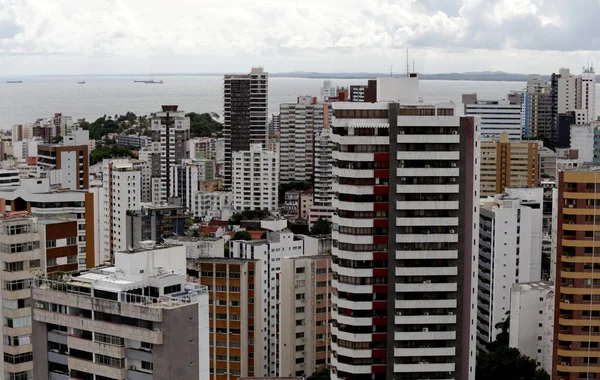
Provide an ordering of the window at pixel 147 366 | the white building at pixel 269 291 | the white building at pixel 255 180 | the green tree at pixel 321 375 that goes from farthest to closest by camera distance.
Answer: the white building at pixel 255 180 < the white building at pixel 269 291 < the green tree at pixel 321 375 < the window at pixel 147 366

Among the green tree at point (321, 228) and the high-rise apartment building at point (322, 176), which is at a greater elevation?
the high-rise apartment building at point (322, 176)

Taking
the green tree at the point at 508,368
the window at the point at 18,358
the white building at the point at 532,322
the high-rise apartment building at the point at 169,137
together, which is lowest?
the green tree at the point at 508,368

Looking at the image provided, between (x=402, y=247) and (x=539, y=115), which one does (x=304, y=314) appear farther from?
(x=539, y=115)

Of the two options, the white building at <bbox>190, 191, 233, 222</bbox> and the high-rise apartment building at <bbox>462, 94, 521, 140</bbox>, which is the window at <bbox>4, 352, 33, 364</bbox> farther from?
the high-rise apartment building at <bbox>462, 94, 521, 140</bbox>

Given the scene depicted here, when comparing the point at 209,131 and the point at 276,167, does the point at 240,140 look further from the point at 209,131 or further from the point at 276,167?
the point at 209,131

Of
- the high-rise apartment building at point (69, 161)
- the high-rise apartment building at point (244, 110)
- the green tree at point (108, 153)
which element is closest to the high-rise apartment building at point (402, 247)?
the high-rise apartment building at point (69, 161)

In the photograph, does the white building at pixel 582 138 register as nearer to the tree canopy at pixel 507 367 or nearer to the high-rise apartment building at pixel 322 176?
the high-rise apartment building at pixel 322 176

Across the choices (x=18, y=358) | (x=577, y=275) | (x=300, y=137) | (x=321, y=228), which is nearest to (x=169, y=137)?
(x=300, y=137)

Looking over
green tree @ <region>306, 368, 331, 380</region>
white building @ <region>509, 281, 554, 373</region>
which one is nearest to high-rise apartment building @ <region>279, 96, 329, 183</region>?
white building @ <region>509, 281, 554, 373</region>
